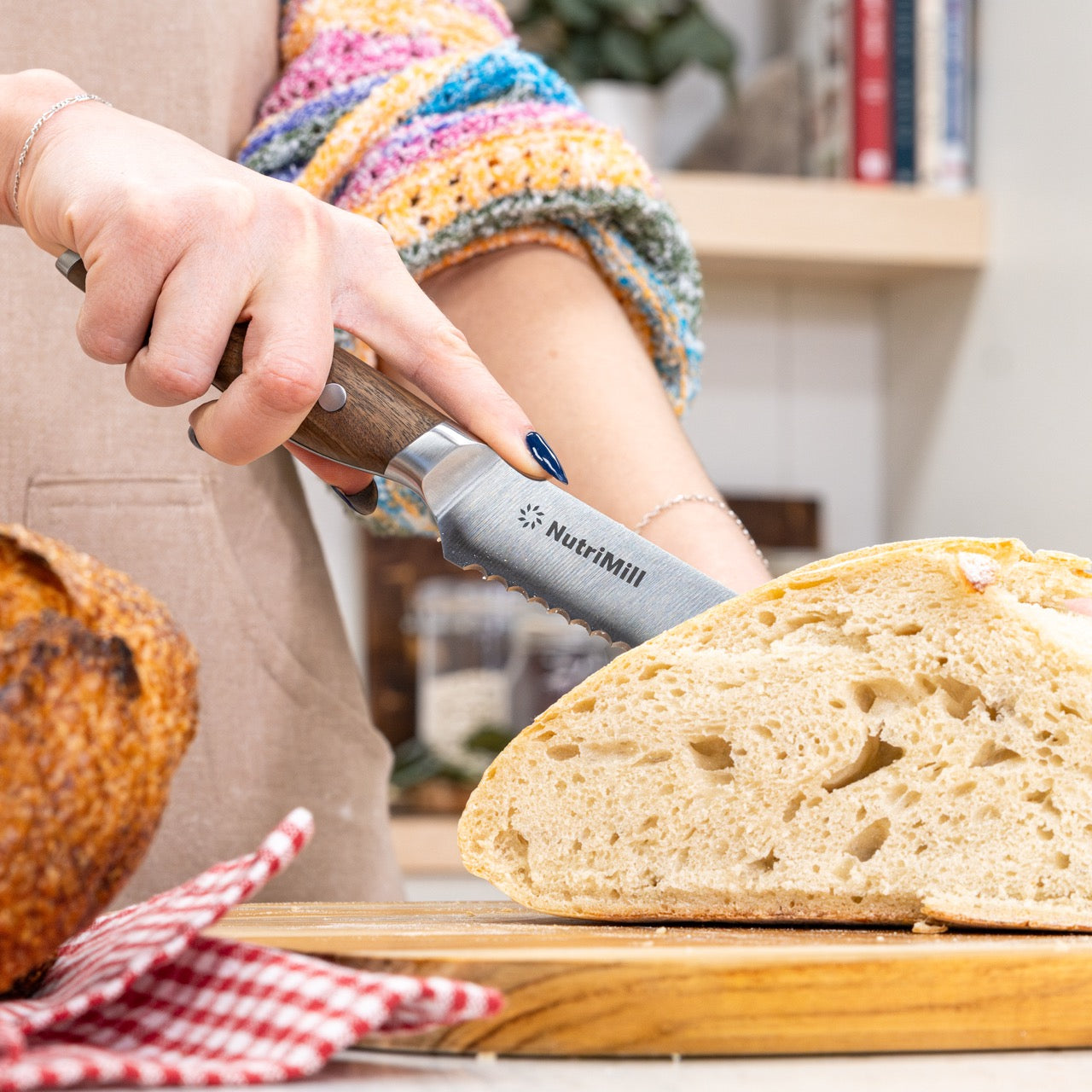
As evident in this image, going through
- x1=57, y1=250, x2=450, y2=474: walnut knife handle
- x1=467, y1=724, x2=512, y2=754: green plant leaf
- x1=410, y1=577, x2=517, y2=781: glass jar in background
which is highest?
x1=57, y1=250, x2=450, y2=474: walnut knife handle

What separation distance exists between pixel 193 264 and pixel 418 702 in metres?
1.82

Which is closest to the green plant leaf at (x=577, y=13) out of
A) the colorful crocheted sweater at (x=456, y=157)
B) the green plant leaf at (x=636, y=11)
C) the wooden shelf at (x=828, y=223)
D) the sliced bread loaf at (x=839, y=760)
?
the green plant leaf at (x=636, y=11)

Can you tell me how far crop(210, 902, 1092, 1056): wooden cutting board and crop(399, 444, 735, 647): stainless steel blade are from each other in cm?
29

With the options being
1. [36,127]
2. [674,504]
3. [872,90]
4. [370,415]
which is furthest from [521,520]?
[872,90]

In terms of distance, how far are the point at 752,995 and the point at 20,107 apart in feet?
2.14

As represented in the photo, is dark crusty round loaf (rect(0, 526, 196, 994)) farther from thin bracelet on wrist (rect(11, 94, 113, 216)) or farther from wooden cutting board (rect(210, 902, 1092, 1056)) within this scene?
thin bracelet on wrist (rect(11, 94, 113, 216))

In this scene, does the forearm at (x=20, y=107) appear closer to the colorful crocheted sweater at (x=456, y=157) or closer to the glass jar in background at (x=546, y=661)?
the colorful crocheted sweater at (x=456, y=157)

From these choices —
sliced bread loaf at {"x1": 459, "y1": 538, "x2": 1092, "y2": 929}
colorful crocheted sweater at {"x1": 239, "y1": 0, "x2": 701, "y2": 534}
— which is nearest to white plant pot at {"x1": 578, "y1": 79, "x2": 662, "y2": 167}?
colorful crocheted sweater at {"x1": 239, "y1": 0, "x2": 701, "y2": 534}

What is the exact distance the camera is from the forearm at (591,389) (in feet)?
3.51

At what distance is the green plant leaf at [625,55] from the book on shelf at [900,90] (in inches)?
12.0

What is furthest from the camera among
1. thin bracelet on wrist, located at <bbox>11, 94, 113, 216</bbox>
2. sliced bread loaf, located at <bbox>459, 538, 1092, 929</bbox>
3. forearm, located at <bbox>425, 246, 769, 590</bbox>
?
forearm, located at <bbox>425, 246, 769, 590</bbox>

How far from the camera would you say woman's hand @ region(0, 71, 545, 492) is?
2.52ft

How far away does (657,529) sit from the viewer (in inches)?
42.2

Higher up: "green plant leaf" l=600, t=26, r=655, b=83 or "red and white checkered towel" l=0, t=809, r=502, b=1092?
"green plant leaf" l=600, t=26, r=655, b=83
